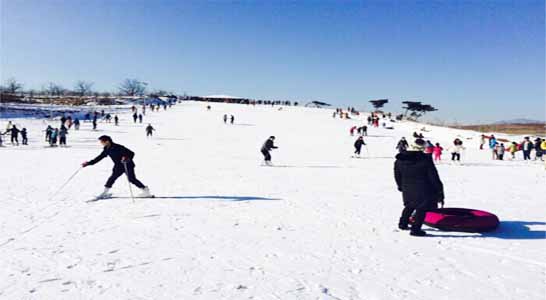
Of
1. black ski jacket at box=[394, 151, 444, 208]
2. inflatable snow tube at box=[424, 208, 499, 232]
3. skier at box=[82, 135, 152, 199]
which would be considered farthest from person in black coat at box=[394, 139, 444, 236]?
skier at box=[82, 135, 152, 199]

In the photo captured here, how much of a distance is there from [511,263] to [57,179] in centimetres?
1147

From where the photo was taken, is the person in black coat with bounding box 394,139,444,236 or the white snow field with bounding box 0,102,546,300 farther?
the person in black coat with bounding box 394,139,444,236

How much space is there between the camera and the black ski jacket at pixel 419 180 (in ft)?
19.3

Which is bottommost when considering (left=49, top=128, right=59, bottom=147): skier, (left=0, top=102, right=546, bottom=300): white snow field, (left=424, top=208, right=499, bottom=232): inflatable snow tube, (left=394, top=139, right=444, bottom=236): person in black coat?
(left=49, top=128, right=59, bottom=147): skier

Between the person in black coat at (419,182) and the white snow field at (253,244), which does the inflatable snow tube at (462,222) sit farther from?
the person in black coat at (419,182)

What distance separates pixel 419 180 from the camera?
591 cm

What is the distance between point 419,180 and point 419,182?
0.10 ft

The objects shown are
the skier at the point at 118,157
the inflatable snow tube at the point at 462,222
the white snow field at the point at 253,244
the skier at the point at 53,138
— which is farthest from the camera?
the skier at the point at 53,138

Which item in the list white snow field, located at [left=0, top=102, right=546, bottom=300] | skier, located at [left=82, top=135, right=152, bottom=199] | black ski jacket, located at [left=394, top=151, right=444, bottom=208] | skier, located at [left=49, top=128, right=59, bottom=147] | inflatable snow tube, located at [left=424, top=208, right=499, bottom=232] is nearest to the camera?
white snow field, located at [left=0, top=102, right=546, bottom=300]

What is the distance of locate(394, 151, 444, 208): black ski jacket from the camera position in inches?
231

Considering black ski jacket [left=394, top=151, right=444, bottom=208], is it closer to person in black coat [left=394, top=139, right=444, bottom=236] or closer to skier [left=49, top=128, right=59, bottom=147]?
person in black coat [left=394, top=139, right=444, bottom=236]

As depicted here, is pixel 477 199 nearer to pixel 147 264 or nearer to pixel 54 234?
pixel 147 264

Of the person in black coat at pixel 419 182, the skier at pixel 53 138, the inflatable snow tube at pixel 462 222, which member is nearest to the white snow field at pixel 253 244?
the inflatable snow tube at pixel 462 222

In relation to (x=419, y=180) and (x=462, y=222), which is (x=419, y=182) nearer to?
(x=419, y=180)
